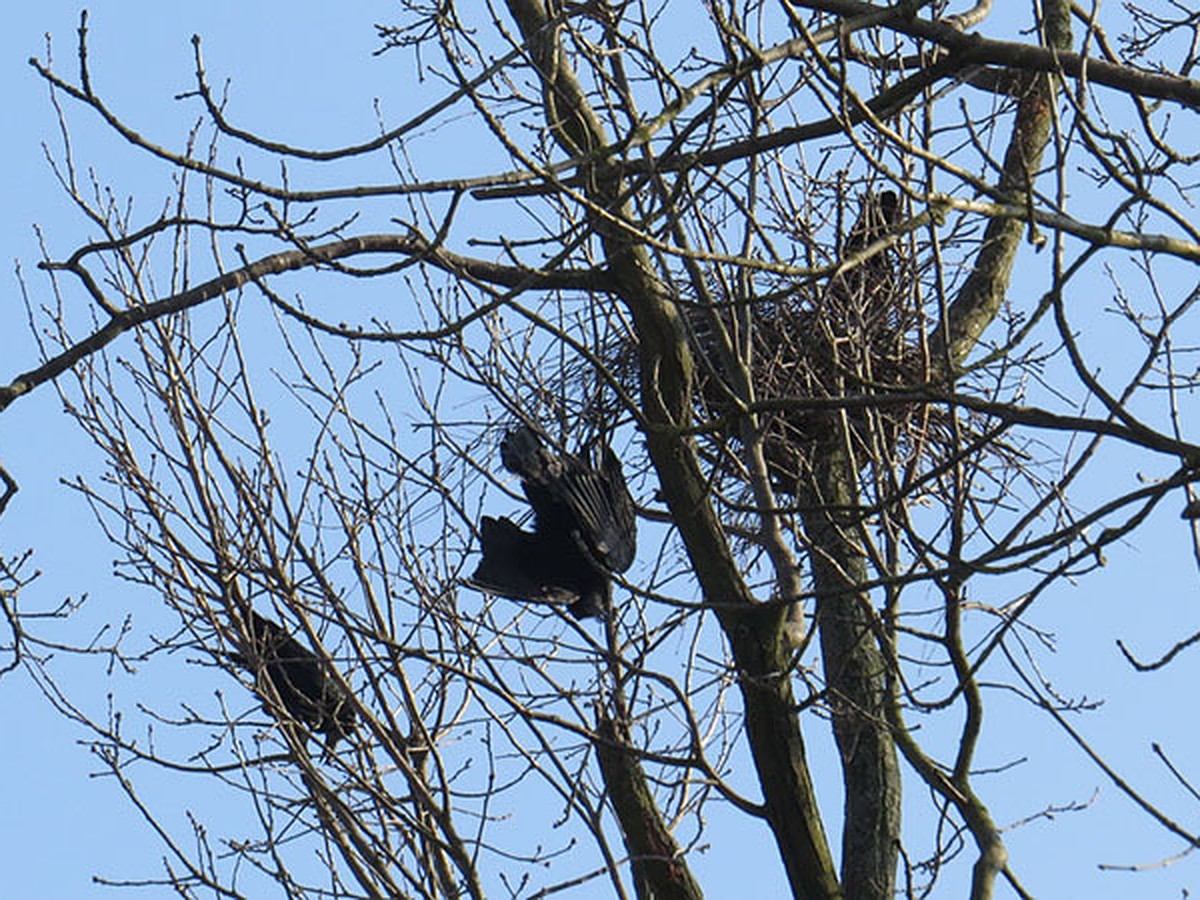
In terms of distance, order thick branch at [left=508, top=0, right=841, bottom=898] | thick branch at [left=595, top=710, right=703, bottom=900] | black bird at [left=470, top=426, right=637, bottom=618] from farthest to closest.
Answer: black bird at [left=470, top=426, right=637, bottom=618]
thick branch at [left=595, top=710, right=703, bottom=900]
thick branch at [left=508, top=0, right=841, bottom=898]

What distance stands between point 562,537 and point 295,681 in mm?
863

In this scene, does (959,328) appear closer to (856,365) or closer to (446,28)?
(856,365)

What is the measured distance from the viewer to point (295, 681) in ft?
18.9

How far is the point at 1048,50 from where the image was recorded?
391cm

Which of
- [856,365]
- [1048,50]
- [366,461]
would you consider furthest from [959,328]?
[1048,50]

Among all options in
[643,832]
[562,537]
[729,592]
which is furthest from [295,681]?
[729,592]

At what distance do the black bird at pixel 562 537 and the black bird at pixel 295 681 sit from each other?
49cm

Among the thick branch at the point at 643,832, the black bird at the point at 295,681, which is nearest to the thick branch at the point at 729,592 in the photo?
Answer: the thick branch at the point at 643,832

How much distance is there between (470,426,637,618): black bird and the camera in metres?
5.45

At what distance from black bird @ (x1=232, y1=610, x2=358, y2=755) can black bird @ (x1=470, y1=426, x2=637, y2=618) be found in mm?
491

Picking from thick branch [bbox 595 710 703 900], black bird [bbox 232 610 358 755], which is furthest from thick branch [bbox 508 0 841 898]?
black bird [bbox 232 610 358 755]

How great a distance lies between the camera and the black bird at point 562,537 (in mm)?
5453

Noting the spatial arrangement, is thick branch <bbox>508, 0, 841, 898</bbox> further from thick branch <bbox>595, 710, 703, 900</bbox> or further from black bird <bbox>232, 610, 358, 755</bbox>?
black bird <bbox>232, 610, 358, 755</bbox>

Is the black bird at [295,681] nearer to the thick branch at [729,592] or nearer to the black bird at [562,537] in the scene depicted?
the black bird at [562,537]
